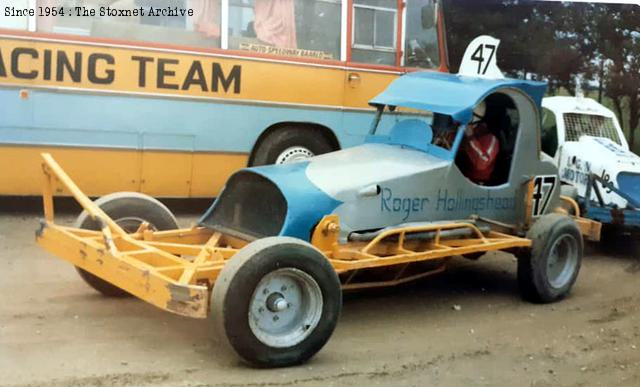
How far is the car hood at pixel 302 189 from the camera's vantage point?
5160mm

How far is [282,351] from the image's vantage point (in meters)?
4.41

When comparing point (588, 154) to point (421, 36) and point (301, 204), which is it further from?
point (301, 204)

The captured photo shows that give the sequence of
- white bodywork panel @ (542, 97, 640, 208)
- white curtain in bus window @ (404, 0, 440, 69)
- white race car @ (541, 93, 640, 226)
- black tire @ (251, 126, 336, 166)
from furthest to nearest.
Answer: white curtain in bus window @ (404, 0, 440, 69) < black tire @ (251, 126, 336, 166) < white bodywork panel @ (542, 97, 640, 208) < white race car @ (541, 93, 640, 226)

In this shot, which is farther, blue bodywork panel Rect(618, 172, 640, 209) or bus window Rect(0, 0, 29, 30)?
blue bodywork panel Rect(618, 172, 640, 209)

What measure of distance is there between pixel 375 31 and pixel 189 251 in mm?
4964

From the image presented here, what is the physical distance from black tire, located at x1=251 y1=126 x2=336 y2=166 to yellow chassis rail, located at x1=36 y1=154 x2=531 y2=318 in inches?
Result: 123

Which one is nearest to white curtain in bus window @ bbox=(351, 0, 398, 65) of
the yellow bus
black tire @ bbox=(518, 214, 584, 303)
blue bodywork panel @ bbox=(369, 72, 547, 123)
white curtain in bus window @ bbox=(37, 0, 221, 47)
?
the yellow bus

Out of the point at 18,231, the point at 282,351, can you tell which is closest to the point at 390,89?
Result: the point at 282,351

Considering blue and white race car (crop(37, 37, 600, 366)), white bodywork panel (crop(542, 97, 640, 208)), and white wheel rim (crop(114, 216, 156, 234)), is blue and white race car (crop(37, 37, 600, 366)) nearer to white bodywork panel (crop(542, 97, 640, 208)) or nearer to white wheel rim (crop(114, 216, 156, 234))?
white wheel rim (crop(114, 216, 156, 234))

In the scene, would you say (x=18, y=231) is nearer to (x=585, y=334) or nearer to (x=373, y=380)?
(x=373, y=380)

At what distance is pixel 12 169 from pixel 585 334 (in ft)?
18.6

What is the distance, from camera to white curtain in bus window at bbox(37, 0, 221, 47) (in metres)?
7.88

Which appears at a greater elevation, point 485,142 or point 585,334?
point 485,142

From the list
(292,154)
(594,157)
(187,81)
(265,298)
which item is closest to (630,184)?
(594,157)
